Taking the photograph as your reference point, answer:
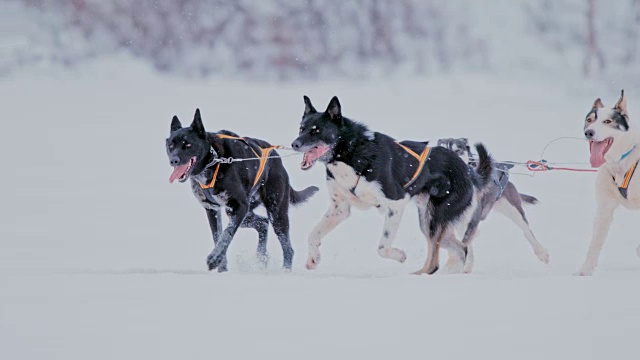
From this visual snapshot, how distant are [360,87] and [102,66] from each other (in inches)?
184

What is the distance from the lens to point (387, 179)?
388 centimetres

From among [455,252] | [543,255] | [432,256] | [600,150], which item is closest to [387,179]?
[432,256]

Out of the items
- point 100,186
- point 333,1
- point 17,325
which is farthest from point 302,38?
point 17,325

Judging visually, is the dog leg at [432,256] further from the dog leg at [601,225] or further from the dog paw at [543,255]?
the dog paw at [543,255]

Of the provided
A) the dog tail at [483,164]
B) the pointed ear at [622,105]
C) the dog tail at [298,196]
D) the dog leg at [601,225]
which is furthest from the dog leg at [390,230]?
the pointed ear at [622,105]

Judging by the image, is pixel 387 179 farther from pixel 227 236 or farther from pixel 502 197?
pixel 502 197

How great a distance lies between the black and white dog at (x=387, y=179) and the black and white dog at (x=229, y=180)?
1.40 feet

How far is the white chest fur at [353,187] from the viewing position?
3.87 meters

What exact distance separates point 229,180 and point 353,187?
628 millimetres

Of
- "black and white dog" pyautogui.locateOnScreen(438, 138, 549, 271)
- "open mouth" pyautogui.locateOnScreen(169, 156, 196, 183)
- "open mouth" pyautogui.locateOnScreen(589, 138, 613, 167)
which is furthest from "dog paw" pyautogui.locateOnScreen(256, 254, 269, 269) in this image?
"open mouth" pyautogui.locateOnScreen(589, 138, 613, 167)

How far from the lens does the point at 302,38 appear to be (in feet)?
54.8

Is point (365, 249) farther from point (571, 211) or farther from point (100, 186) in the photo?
point (100, 186)

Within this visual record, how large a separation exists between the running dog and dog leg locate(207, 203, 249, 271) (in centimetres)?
158

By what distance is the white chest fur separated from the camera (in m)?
3.87
